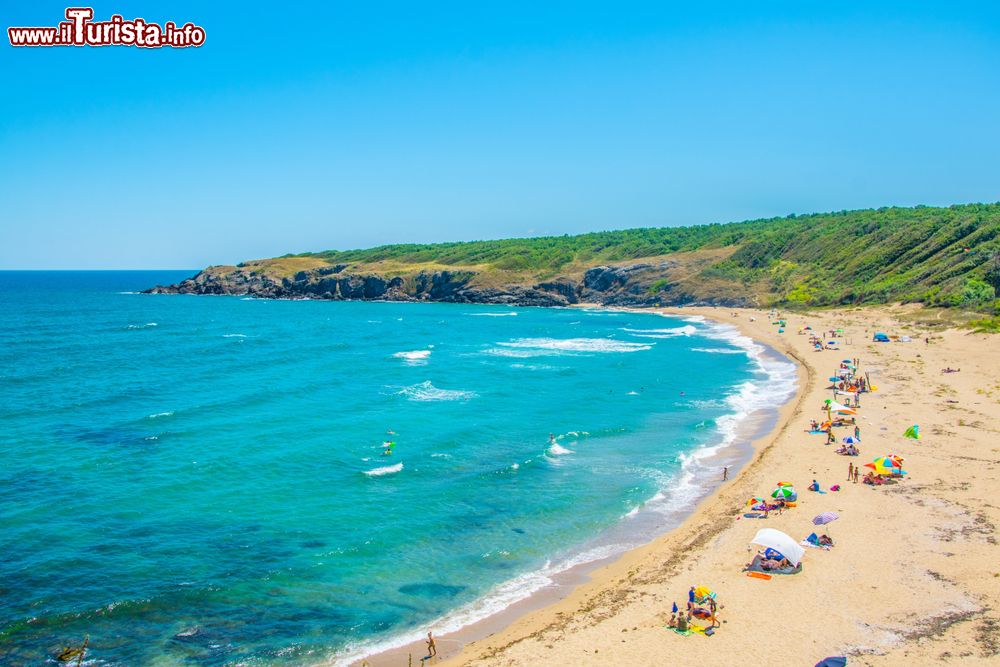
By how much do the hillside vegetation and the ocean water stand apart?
42.6 meters

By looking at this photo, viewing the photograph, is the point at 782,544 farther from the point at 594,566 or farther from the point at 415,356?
the point at 415,356

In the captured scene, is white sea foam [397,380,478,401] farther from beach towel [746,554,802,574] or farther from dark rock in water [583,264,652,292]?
dark rock in water [583,264,652,292]

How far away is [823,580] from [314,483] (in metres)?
22.8

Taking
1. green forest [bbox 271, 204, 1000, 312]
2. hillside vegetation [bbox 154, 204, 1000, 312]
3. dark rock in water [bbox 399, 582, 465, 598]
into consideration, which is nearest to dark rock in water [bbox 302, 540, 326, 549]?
dark rock in water [bbox 399, 582, 465, 598]

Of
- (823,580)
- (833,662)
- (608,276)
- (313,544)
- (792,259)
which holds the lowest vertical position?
(313,544)

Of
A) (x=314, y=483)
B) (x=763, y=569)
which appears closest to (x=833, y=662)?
(x=763, y=569)

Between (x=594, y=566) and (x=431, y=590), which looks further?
(x=594, y=566)

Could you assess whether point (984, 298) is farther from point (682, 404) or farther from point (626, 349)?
point (682, 404)

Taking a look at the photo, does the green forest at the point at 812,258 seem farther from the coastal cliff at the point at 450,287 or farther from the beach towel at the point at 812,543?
the beach towel at the point at 812,543

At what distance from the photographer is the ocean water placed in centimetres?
2147

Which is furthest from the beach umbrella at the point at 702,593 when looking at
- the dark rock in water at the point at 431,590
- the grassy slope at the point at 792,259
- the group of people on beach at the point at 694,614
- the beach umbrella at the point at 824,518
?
the grassy slope at the point at 792,259

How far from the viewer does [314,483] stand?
32.8m

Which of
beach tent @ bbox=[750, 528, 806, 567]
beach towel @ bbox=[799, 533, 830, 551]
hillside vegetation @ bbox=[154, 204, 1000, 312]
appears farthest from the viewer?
hillside vegetation @ bbox=[154, 204, 1000, 312]

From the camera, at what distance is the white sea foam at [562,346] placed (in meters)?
76.1
